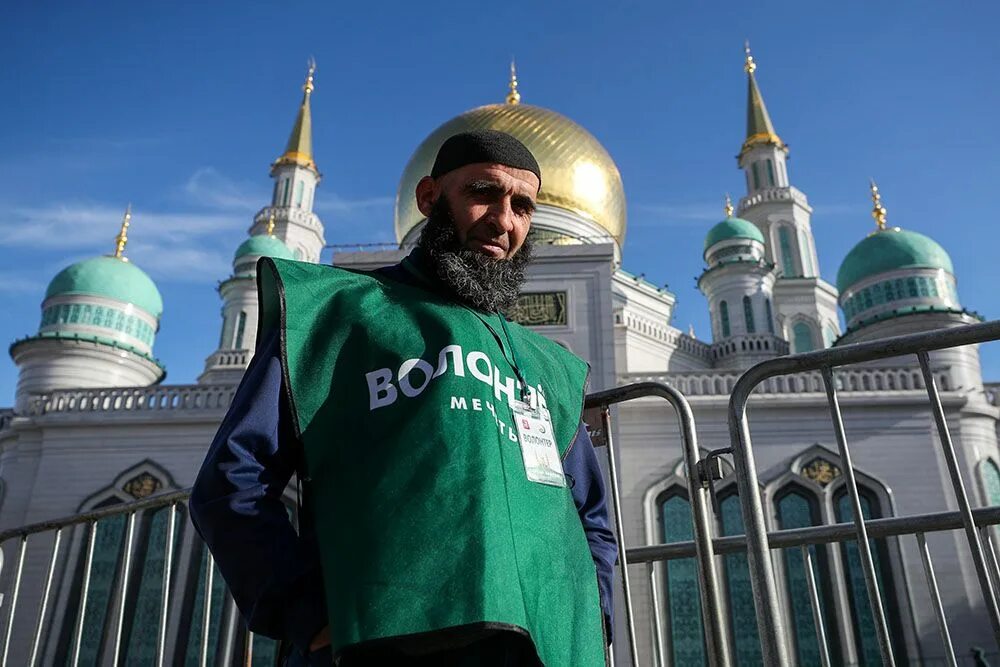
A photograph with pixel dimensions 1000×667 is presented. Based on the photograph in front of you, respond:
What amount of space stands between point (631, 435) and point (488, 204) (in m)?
10.2

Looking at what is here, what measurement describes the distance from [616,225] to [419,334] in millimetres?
17435

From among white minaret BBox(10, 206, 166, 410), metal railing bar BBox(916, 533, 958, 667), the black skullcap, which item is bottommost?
metal railing bar BBox(916, 533, 958, 667)

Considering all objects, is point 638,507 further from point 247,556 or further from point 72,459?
point 247,556

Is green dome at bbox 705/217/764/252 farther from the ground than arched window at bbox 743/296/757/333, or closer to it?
farther from the ground

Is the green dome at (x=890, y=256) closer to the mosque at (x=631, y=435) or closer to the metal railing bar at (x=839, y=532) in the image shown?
the mosque at (x=631, y=435)

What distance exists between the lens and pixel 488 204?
189cm

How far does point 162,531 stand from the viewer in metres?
11.4

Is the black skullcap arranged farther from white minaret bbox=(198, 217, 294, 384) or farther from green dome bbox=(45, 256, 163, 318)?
white minaret bbox=(198, 217, 294, 384)

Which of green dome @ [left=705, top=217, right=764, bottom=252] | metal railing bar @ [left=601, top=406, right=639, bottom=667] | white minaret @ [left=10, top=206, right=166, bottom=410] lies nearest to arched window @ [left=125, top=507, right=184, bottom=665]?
white minaret @ [left=10, top=206, right=166, bottom=410]

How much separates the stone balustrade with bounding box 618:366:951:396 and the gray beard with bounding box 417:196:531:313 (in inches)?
397

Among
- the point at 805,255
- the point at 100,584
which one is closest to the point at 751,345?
the point at 805,255

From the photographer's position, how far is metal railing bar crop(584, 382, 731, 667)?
1979 mm

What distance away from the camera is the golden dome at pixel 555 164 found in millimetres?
17656

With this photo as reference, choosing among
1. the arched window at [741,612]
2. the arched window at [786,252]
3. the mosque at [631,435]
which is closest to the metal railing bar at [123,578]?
the mosque at [631,435]
